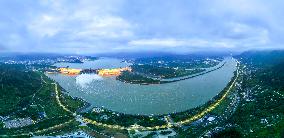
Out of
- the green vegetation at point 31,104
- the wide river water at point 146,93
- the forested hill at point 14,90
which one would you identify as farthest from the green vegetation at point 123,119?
the forested hill at point 14,90

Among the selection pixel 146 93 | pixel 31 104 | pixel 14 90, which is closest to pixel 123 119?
pixel 31 104

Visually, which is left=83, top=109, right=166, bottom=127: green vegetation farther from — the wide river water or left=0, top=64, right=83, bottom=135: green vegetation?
the wide river water

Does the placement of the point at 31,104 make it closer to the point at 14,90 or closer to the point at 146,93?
the point at 14,90

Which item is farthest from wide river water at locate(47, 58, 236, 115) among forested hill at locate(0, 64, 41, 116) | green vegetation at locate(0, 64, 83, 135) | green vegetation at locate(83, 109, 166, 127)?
forested hill at locate(0, 64, 41, 116)

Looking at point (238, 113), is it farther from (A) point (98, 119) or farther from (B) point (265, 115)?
(A) point (98, 119)

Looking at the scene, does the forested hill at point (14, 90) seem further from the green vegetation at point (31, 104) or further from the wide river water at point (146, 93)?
the wide river water at point (146, 93)

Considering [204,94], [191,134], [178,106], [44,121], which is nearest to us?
[191,134]

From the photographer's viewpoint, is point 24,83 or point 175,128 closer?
point 175,128

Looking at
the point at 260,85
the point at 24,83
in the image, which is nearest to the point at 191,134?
the point at 260,85

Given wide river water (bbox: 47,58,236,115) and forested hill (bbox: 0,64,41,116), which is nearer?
forested hill (bbox: 0,64,41,116)
